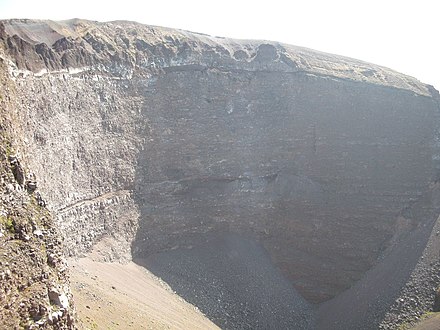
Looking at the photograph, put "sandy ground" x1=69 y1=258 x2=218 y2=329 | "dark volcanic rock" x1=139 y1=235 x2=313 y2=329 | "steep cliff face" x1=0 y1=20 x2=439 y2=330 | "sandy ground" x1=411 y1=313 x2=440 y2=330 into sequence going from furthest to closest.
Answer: "steep cliff face" x1=0 y1=20 x2=439 y2=330 < "dark volcanic rock" x1=139 y1=235 x2=313 y2=329 < "sandy ground" x1=411 y1=313 x2=440 y2=330 < "sandy ground" x1=69 y1=258 x2=218 y2=329

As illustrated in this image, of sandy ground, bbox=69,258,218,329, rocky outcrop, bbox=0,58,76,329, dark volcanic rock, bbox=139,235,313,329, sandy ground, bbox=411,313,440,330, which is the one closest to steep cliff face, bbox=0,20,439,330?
dark volcanic rock, bbox=139,235,313,329

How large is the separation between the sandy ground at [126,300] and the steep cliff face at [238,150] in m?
2.55

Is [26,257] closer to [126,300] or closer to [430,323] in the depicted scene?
[126,300]

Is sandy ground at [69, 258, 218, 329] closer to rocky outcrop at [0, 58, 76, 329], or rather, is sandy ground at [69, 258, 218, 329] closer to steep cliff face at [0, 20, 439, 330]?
steep cliff face at [0, 20, 439, 330]

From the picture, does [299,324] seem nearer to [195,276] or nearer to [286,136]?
[195,276]

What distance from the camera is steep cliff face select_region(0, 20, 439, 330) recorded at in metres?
38.1

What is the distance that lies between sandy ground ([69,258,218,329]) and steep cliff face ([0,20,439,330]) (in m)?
2.55

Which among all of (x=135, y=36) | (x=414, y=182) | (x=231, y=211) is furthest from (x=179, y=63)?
(x=414, y=182)

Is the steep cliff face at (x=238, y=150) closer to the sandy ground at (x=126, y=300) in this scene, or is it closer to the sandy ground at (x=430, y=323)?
the sandy ground at (x=126, y=300)

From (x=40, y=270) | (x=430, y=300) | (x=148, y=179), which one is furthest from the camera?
(x=148, y=179)

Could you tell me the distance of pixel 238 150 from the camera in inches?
1813

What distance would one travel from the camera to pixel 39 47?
113ft

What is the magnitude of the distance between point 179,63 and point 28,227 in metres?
33.5

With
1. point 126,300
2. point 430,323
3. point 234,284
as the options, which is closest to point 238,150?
point 234,284
